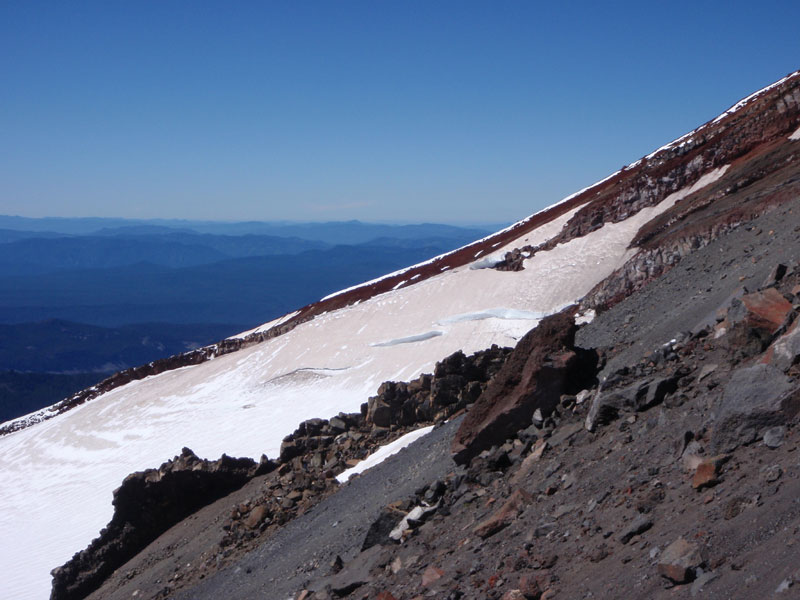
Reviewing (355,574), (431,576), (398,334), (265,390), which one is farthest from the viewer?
(398,334)

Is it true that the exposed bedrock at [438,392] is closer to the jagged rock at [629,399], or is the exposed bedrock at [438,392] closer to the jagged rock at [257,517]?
the jagged rock at [257,517]

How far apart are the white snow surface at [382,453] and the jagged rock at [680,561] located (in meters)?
7.75

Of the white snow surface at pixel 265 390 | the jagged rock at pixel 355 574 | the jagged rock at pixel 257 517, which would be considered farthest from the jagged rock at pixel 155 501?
the jagged rock at pixel 355 574

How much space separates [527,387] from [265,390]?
1450 cm

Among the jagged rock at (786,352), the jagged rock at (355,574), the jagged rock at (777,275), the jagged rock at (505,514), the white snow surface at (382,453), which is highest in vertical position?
the jagged rock at (777,275)

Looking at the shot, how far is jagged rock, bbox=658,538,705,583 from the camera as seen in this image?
4.08 metres

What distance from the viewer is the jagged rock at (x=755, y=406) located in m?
5.11

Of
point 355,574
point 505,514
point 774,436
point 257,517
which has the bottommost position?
point 257,517

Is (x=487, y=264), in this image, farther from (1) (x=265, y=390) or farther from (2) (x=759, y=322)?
(2) (x=759, y=322)

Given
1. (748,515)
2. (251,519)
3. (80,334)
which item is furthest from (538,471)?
(80,334)

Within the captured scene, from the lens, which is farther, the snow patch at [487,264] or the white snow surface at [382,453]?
the snow patch at [487,264]

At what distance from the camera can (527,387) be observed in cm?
821

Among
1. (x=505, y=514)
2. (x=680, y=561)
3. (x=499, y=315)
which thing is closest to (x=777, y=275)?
(x=505, y=514)

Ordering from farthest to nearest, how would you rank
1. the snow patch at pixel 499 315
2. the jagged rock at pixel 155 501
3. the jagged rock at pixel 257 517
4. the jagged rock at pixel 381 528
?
the snow patch at pixel 499 315
the jagged rock at pixel 155 501
the jagged rock at pixel 257 517
the jagged rock at pixel 381 528
